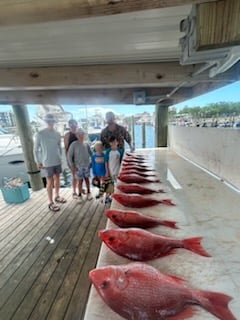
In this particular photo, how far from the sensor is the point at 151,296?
53 centimetres

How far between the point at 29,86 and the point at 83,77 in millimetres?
653

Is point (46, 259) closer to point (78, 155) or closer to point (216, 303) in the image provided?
point (78, 155)

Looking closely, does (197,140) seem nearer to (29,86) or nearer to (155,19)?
(155,19)

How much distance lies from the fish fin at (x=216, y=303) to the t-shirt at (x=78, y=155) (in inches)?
117

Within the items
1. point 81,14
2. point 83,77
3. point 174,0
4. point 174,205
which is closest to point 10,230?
point 83,77

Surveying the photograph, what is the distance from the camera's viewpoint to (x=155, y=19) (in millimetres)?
1191

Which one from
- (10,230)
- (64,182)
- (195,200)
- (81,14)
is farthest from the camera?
(64,182)

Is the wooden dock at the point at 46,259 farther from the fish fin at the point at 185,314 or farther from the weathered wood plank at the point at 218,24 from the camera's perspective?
the weathered wood plank at the point at 218,24

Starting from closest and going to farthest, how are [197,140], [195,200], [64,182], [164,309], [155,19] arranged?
[164,309] < [155,19] < [195,200] < [197,140] < [64,182]

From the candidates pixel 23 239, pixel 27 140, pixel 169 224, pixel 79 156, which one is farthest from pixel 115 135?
pixel 169 224

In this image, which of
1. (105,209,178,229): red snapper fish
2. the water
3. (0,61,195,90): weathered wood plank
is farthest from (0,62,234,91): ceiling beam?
the water

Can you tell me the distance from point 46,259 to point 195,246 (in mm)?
1979

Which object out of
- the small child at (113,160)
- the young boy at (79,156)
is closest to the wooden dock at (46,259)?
the young boy at (79,156)

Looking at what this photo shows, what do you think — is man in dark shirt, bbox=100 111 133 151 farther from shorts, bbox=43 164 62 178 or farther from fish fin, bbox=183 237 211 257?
fish fin, bbox=183 237 211 257
